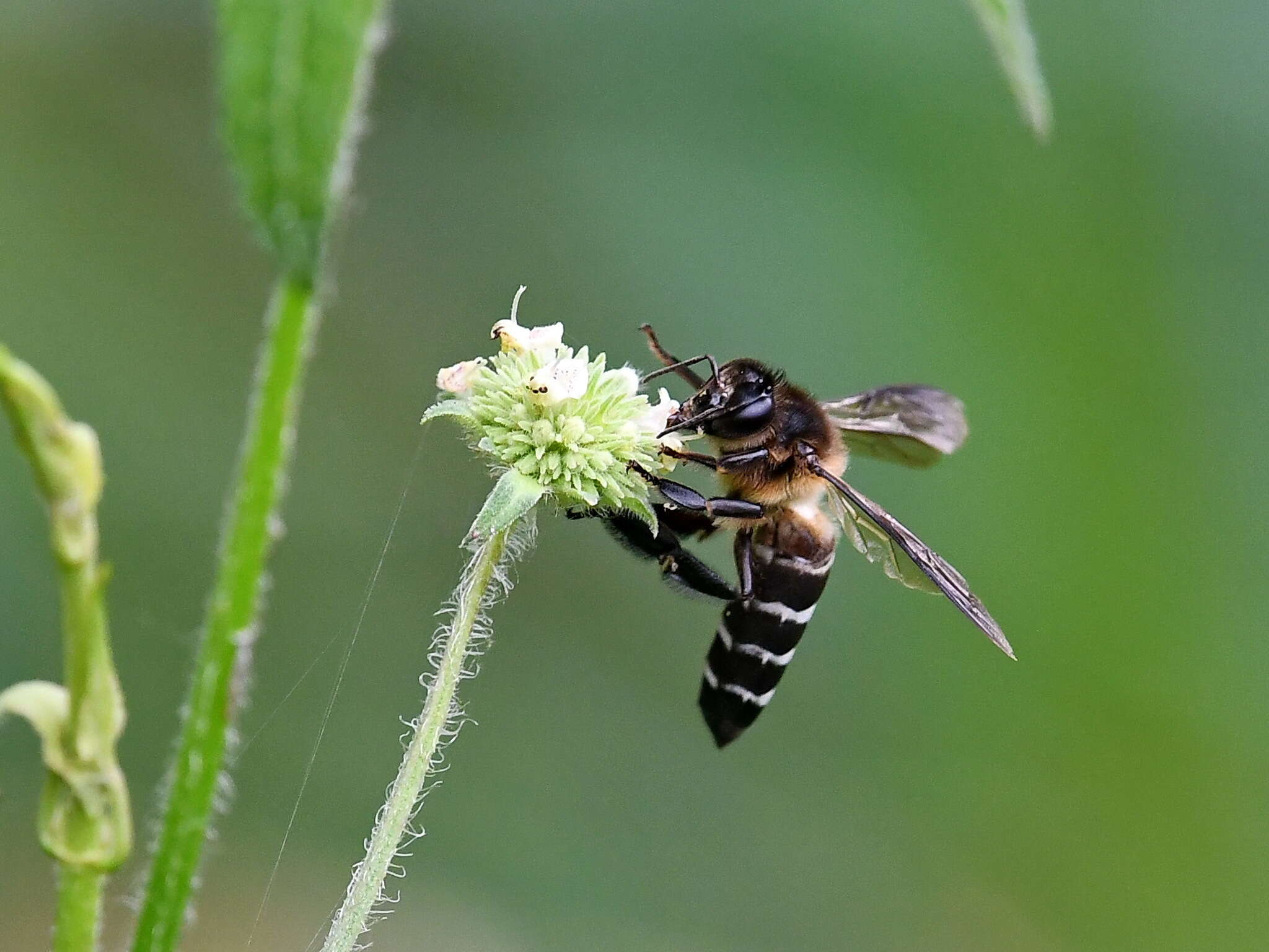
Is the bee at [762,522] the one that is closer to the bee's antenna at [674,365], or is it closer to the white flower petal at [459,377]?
the bee's antenna at [674,365]

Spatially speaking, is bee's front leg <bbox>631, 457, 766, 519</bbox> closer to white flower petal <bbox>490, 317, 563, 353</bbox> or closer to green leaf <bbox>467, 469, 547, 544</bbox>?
white flower petal <bbox>490, 317, 563, 353</bbox>

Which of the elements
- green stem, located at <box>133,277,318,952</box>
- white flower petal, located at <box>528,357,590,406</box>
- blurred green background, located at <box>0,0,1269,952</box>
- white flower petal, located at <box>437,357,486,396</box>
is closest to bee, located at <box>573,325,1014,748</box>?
white flower petal, located at <box>528,357,590,406</box>

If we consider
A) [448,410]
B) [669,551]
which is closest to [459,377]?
[448,410]

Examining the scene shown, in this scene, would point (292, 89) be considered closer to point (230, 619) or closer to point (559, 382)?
point (230, 619)

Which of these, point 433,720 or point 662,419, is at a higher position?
point 662,419

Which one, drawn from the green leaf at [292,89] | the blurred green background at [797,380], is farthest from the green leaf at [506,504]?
the blurred green background at [797,380]
